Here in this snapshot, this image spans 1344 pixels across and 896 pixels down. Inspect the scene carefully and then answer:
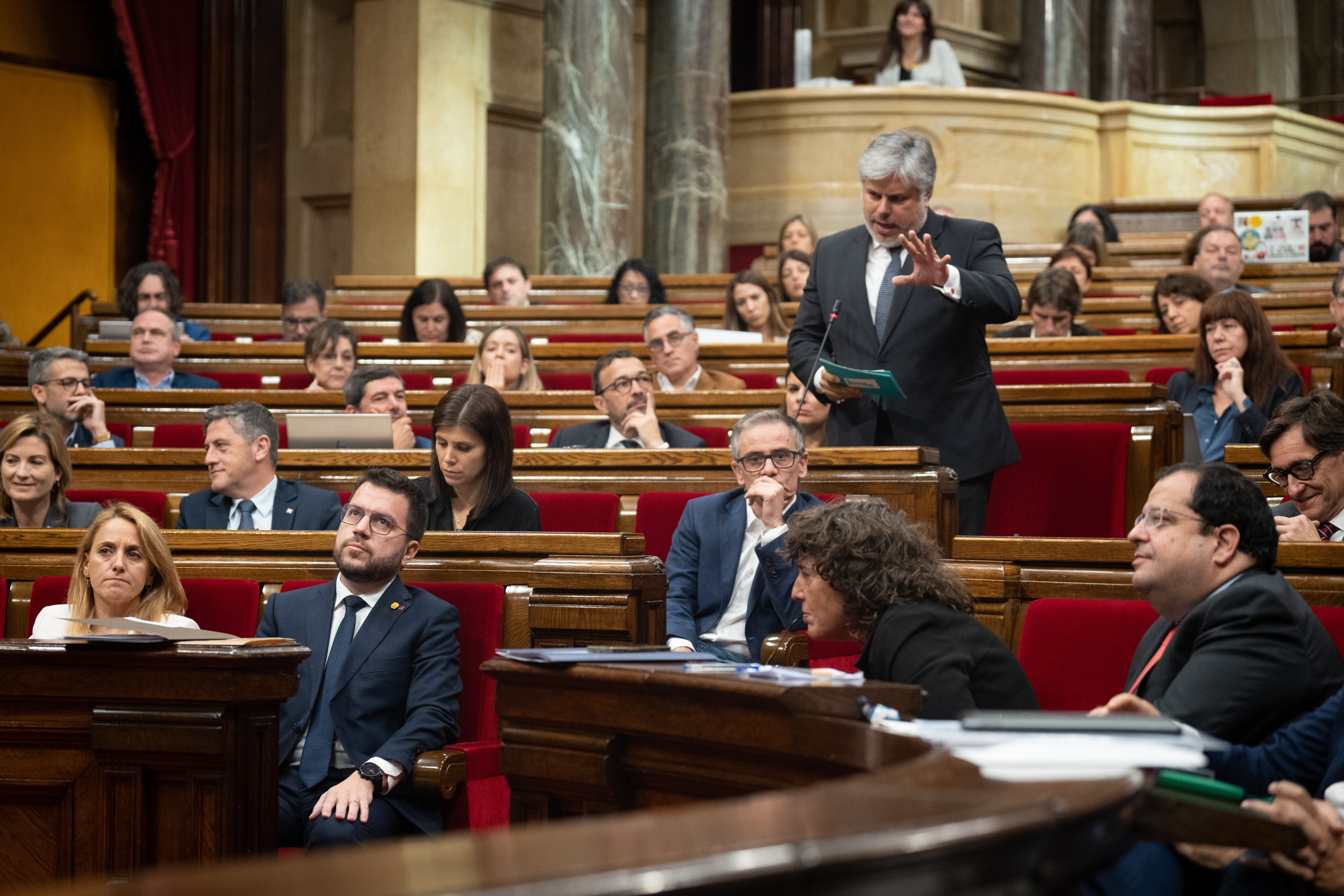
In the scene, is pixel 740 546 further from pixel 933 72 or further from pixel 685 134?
pixel 933 72

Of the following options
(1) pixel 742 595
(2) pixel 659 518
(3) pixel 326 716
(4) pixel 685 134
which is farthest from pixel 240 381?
(4) pixel 685 134

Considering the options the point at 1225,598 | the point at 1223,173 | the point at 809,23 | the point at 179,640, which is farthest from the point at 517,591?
the point at 809,23

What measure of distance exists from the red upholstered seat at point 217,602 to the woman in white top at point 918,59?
23.4 ft

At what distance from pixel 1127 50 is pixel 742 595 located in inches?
347

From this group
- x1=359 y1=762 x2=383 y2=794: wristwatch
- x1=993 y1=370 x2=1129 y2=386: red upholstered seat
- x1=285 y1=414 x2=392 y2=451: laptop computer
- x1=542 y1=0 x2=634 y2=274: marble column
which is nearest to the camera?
x1=359 y1=762 x2=383 y2=794: wristwatch

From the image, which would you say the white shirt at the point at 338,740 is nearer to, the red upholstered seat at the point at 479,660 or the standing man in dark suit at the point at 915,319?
the red upholstered seat at the point at 479,660

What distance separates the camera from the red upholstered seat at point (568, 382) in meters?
5.22

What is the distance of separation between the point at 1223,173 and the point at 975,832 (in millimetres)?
9544

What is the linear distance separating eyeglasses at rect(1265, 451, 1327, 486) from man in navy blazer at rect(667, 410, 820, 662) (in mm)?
874

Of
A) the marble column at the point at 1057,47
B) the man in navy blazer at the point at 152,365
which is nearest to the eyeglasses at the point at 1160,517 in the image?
the man in navy blazer at the point at 152,365

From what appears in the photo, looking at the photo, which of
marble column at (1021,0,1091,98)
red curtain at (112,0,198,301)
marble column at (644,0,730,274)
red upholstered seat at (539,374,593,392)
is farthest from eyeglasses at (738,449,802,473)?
marble column at (1021,0,1091,98)

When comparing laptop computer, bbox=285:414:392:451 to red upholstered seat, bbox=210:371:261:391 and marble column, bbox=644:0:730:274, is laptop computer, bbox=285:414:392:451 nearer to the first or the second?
red upholstered seat, bbox=210:371:261:391

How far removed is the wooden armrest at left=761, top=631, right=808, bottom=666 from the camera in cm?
260

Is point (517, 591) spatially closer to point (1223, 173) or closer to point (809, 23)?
point (1223, 173)
